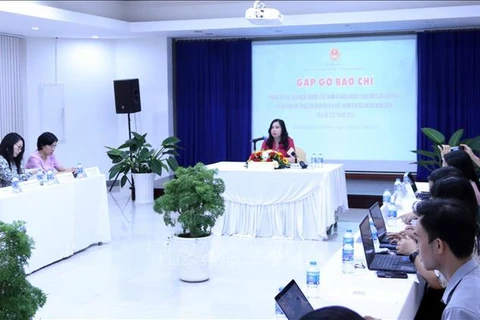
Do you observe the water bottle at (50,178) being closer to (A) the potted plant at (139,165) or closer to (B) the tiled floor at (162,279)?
(B) the tiled floor at (162,279)

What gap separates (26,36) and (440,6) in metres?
6.18

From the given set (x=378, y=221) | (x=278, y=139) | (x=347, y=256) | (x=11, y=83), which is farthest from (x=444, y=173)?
(x=11, y=83)

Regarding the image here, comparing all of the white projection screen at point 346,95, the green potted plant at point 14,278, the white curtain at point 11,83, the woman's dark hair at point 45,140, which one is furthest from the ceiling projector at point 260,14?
the green potted plant at point 14,278

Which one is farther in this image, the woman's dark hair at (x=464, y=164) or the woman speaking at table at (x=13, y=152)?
the woman speaking at table at (x=13, y=152)

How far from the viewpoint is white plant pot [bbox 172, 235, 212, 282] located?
17.2 feet

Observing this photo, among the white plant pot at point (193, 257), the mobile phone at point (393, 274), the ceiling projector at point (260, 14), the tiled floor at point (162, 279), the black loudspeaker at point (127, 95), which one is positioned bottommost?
the tiled floor at point (162, 279)

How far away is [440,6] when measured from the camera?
29.6ft

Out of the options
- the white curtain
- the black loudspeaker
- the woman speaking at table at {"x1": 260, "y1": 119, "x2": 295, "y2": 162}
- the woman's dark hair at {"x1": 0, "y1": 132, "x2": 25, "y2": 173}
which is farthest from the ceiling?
the woman speaking at table at {"x1": 260, "y1": 119, "x2": 295, "y2": 162}

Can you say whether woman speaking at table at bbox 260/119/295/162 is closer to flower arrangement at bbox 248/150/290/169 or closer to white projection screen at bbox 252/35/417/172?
flower arrangement at bbox 248/150/290/169

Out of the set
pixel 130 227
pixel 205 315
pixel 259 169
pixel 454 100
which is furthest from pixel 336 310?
pixel 454 100

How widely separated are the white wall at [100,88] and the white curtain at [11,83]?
37 cm

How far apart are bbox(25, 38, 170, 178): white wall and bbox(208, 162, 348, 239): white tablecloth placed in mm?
4389

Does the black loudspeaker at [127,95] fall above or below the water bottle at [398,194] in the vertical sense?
above

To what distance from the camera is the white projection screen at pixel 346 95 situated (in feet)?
34.0
